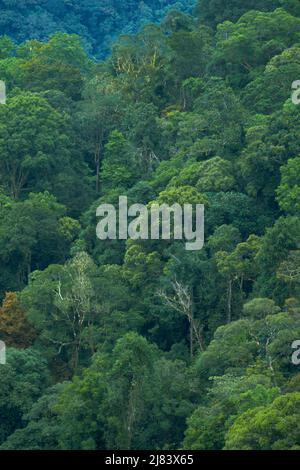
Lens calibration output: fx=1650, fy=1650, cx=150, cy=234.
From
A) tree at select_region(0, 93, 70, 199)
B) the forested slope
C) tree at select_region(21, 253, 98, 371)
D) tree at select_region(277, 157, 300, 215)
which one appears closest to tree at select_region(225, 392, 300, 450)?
the forested slope

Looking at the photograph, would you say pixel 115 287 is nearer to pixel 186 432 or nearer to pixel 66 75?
pixel 186 432

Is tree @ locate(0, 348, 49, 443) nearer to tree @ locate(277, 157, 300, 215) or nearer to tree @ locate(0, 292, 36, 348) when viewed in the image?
tree @ locate(0, 292, 36, 348)

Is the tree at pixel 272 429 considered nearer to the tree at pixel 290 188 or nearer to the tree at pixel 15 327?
the tree at pixel 15 327

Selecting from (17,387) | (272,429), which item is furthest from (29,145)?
(272,429)

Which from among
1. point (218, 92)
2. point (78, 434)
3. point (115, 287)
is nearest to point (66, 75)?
point (218, 92)

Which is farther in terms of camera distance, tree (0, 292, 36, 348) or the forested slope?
tree (0, 292, 36, 348)
